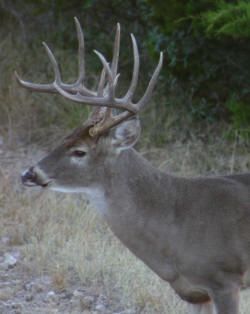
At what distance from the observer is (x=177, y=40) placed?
7395 millimetres

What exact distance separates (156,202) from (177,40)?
3.13 meters

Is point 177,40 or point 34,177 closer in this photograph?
point 34,177

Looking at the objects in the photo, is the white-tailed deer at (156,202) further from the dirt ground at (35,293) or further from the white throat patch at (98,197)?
the dirt ground at (35,293)

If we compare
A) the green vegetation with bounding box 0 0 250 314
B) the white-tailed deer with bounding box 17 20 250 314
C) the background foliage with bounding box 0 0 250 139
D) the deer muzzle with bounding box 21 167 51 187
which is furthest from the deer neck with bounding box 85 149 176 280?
the background foliage with bounding box 0 0 250 139

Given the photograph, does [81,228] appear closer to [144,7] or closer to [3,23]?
[144,7]

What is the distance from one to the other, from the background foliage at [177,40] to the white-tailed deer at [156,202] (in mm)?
2050

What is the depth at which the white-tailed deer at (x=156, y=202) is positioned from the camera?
14.2 feet

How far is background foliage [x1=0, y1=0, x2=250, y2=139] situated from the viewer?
7023mm

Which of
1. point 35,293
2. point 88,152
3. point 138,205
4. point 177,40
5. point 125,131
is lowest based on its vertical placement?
point 35,293

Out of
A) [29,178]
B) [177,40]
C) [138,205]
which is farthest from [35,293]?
[177,40]

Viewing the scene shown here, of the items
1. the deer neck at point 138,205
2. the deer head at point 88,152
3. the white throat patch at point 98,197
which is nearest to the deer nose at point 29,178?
the deer head at point 88,152

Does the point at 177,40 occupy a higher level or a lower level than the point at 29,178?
higher

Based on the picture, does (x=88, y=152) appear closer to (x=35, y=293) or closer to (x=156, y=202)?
(x=156, y=202)

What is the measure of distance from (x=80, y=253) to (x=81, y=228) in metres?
0.52
